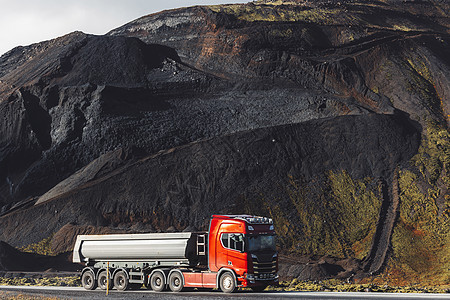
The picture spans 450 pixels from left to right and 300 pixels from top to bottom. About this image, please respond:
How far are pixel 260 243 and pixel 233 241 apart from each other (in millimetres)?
1054

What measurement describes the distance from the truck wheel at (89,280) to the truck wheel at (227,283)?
22.1ft

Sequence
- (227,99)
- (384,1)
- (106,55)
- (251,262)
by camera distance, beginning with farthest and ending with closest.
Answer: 1. (384,1)
2. (106,55)
3. (227,99)
4. (251,262)

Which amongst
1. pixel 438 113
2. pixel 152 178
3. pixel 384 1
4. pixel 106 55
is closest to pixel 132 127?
pixel 152 178

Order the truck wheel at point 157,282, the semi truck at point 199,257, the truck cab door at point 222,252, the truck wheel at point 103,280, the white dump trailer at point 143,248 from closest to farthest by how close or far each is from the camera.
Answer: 1. the semi truck at point 199,257
2. the truck cab door at point 222,252
3. the white dump trailer at point 143,248
4. the truck wheel at point 157,282
5. the truck wheel at point 103,280

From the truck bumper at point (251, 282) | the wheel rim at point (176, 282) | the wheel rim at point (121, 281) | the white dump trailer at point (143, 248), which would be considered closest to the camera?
the truck bumper at point (251, 282)

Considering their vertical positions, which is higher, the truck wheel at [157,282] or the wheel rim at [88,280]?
the truck wheel at [157,282]

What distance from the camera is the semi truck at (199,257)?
1811cm

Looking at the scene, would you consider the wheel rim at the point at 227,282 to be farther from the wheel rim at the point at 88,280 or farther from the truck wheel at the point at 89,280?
the wheel rim at the point at 88,280

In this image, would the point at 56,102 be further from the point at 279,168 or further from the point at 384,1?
the point at 384,1

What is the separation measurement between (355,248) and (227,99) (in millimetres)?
22558

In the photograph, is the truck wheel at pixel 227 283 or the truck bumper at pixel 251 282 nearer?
the truck bumper at pixel 251 282

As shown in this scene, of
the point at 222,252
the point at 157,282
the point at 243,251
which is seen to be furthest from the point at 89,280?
the point at 243,251

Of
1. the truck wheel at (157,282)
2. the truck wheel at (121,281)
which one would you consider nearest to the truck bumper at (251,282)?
the truck wheel at (157,282)

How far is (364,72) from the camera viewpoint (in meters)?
53.2
